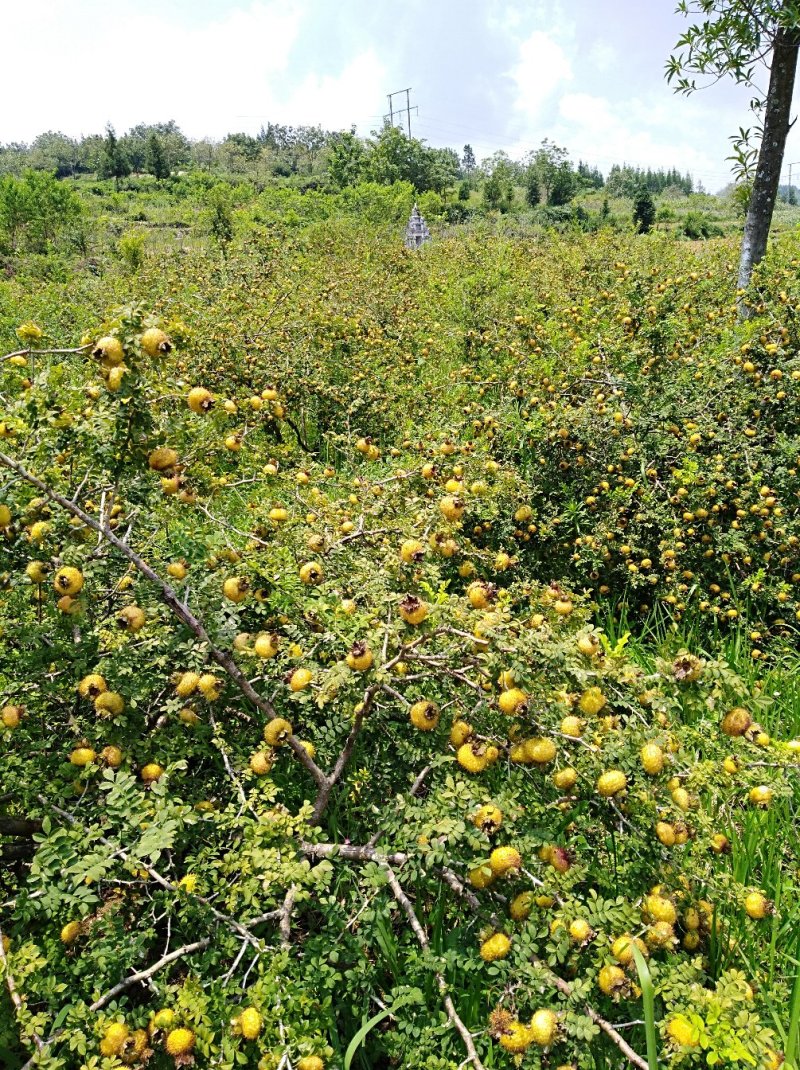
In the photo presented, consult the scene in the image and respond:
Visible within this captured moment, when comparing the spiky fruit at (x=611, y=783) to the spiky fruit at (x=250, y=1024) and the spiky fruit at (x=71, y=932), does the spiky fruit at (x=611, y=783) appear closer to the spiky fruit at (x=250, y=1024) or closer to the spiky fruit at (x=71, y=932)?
the spiky fruit at (x=250, y=1024)

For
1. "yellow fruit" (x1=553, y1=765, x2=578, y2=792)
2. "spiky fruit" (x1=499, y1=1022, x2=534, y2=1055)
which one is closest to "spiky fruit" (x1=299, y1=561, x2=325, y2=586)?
"yellow fruit" (x1=553, y1=765, x2=578, y2=792)

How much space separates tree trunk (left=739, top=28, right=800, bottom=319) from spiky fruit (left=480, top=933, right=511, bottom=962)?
4.30 m

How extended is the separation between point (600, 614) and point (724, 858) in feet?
4.82

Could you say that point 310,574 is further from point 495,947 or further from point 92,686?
point 495,947

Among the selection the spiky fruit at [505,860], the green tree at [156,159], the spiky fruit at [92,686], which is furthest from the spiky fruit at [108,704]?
the green tree at [156,159]

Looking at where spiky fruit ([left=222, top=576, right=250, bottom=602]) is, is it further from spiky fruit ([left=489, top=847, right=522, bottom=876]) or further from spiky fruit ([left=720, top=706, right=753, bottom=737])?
spiky fruit ([left=720, top=706, right=753, bottom=737])

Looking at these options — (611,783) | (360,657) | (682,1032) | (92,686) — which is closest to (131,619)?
(92,686)

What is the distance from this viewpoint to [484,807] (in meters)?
1.16

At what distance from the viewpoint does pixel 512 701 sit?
1.14 m

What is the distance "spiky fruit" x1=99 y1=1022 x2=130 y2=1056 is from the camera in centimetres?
104

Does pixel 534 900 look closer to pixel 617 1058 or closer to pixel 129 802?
pixel 617 1058

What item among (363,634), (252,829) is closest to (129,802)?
(252,829)

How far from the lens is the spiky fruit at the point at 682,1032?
1.04m

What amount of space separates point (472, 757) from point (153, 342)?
42.7 inches
